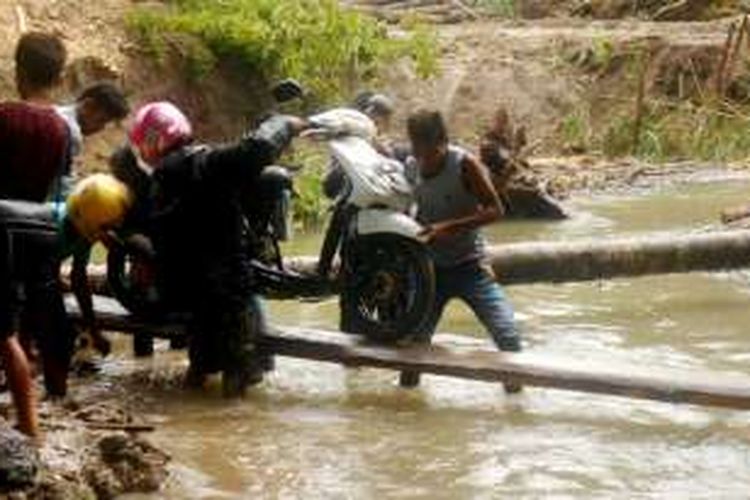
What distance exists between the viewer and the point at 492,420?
768 centimetres

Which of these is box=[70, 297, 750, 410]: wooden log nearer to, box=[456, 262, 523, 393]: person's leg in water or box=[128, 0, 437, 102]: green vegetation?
box=[456, 262, 523, 393]: person's leg in water

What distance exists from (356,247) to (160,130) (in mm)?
1188

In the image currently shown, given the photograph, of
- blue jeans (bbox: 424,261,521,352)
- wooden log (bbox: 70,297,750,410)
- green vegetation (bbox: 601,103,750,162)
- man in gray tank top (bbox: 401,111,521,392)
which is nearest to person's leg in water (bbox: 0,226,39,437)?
wooden log (bbox: 70,297,750,410)

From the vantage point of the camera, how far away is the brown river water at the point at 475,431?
21.4 feet

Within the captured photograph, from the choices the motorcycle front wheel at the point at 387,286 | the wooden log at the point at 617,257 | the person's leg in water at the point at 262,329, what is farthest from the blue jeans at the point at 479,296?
the wooden log at the point at 617,257

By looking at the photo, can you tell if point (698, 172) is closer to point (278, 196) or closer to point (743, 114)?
point (743, 114)

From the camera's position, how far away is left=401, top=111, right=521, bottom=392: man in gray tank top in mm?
7855

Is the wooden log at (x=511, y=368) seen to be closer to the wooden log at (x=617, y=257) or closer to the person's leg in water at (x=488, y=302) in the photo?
the person's leg in water at (x=488, y=302)

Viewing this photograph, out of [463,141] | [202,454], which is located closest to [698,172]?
[463,141]

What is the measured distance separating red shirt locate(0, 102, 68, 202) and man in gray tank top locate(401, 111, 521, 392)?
1987 mm

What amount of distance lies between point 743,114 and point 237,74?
7465 millimetres

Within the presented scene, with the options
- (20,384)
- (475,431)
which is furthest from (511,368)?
(20,384)

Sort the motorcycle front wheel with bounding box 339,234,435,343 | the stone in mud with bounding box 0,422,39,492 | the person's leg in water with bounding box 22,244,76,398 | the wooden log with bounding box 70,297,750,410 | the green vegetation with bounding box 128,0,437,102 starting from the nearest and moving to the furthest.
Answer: the stone in mud with bounding box 0,422,39,492 < the person's leg in water with bounding box 22,244,76,398 < the wooden log with bounding box 70,297,750,410 < the motorcycle front wheel with bounding box 339,234,435,343 < the green vegetation with bounding box 128,0,437,102

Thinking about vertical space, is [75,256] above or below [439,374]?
above
